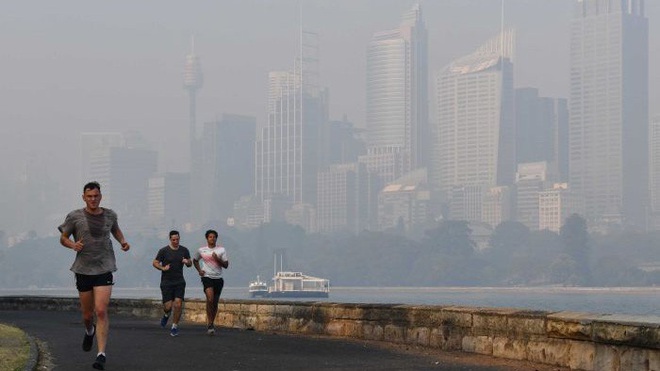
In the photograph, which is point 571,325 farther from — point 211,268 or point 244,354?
point 211,268

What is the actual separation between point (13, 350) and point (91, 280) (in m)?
2.90

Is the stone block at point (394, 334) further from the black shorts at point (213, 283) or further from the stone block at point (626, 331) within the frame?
the stone block at point (626, 331)

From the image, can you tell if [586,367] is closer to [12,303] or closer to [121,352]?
[121,352]

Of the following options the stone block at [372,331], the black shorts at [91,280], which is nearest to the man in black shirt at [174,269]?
the stone block at [372,331]

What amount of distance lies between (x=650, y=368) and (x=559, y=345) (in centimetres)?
233

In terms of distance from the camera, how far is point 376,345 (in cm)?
1936

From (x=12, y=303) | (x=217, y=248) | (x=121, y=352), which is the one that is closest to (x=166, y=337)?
(x=217, y=248)

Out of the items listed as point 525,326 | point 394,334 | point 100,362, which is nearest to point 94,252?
point 100,362

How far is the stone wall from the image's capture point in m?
13.3

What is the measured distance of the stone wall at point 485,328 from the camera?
13.3 meters

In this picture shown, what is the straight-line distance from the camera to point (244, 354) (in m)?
17.6

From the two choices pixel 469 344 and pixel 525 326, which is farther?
pixel 469 344

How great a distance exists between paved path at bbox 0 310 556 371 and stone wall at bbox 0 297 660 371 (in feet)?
1.08

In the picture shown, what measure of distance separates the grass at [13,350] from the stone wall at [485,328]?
16.1 ft
